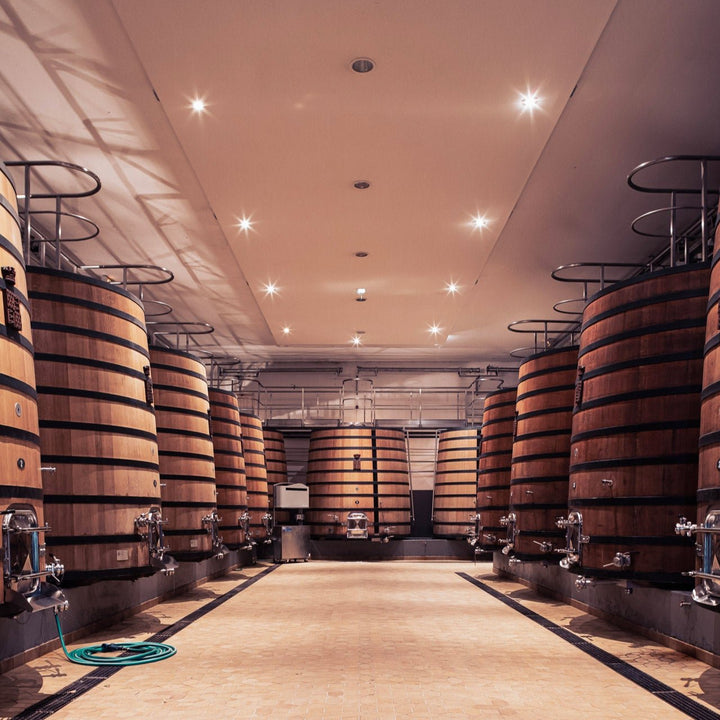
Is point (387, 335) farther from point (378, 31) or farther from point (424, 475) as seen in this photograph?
point (378, 31)

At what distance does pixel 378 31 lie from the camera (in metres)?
4.73

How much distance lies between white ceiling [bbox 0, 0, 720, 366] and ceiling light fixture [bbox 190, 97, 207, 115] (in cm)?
6

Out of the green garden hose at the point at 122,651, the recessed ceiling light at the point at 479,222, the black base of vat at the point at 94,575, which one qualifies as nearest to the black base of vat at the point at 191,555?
the black base of vat at the point at 94,575

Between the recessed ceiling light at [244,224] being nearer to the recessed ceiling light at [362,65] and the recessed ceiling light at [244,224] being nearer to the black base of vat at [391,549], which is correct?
the recessed ceiling light at [362,65]

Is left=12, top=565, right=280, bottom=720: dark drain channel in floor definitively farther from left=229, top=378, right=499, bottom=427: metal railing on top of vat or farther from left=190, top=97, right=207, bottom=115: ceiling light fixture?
left=229, top=378, right=499, bottom=427: metal railing on top of vat

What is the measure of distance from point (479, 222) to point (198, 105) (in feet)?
11.3

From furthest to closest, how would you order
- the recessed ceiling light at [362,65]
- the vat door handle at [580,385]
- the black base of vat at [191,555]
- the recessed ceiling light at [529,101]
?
the black base of vat at [191,555], the recessed ceiling light at [529,101], the vat door handle at [580,385], the recessed ceiling light at [362,65]

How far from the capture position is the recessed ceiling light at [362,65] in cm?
505

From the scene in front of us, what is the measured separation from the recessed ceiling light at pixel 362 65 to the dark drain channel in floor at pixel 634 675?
381 centimetres

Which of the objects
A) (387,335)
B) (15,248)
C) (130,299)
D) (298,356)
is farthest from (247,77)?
(298,356)

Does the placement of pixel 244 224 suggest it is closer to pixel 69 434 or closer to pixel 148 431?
pixel 148 431

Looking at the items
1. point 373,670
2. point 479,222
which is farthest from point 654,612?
point 479,222

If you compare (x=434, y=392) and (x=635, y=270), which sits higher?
(x=635, y=270)

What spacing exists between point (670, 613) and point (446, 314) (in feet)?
26.3
